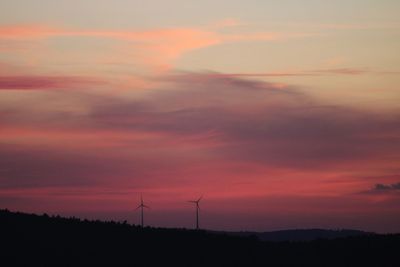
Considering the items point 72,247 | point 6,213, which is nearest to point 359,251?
point 72,247

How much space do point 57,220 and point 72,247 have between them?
32.5 feet

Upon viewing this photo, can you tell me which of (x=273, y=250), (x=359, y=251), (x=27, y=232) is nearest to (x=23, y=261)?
(x=27, y=232)

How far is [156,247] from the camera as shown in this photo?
334ft

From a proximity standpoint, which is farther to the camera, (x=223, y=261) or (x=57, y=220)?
(x=57, y=220)

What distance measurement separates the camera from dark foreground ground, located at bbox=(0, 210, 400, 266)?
93.5 meters

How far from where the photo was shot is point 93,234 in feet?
338

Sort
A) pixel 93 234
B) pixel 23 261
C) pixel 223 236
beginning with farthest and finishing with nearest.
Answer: pixel 223 236
pixel 93 234
pixel 23 261

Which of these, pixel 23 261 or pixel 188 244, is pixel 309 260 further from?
pixel 23 261

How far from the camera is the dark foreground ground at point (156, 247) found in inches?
3681

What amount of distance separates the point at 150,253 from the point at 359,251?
21.1 metres

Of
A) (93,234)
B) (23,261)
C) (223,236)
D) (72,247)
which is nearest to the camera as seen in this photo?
(23,261)

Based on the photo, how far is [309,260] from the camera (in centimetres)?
10000

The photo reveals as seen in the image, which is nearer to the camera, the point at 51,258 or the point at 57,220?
the point at 51,258

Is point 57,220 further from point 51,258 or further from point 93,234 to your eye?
point 51,258
